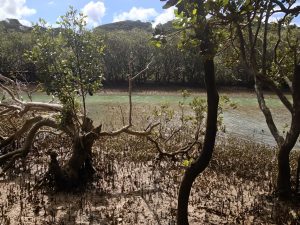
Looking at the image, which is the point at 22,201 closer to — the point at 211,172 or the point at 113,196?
the point at 113,196

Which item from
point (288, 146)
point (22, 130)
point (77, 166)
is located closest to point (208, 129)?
point (288, 146)

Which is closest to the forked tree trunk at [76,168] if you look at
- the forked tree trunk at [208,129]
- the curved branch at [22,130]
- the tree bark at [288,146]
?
the curved branch at [22,130]

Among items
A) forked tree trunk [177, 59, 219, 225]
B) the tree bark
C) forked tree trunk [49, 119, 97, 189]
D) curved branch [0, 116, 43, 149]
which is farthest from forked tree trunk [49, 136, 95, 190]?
the tree bark

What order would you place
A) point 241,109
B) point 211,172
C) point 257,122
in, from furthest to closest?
point 241,109 < point 257,122 < point 211,172

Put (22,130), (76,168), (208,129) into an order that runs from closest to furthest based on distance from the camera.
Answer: (208,129) → (76,168) → (22,130)

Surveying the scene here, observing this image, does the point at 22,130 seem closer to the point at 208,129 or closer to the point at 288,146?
the point at 208,129

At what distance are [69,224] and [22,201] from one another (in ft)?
5.20

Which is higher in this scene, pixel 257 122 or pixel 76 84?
pixel 76 84

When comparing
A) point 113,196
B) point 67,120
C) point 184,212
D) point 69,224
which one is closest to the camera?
point 184,212

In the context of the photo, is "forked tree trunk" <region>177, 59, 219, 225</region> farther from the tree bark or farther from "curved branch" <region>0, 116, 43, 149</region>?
"curved branch" <region>0, 116, 43, 149</region>

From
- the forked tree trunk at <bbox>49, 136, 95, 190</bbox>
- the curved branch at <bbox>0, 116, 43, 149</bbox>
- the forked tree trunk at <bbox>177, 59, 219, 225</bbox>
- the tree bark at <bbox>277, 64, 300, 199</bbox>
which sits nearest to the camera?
the forked tree trunk at <bbox>177, 59, 219, 225</bbox>

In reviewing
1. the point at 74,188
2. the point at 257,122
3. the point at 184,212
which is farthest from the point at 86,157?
the point at 257,122

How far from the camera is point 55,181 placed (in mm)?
8297

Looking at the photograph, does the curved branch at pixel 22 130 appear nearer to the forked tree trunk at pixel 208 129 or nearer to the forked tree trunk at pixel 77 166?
the forked tree trunk at pixel 77 166
